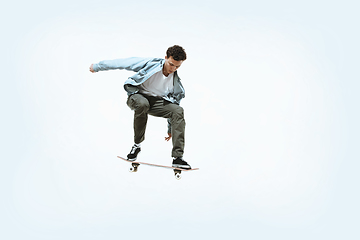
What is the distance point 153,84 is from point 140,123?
35 centimetres

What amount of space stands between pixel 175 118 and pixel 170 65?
1.45ft

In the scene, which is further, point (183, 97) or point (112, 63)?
point (183, 97)

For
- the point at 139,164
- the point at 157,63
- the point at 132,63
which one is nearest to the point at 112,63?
the point at 132,63

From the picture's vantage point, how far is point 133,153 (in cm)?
359

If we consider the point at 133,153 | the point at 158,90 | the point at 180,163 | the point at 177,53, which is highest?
the point at 177,53

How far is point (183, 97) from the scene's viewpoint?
354cm

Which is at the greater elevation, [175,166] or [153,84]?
[153,84]

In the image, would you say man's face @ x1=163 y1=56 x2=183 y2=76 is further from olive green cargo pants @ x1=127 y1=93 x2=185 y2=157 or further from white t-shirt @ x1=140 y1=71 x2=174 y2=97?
olive green cargo pants @ x1=127 y1=93 x2=185 y2=157

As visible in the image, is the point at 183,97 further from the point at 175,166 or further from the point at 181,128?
the point at 175,166

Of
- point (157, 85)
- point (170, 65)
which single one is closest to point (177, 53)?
point (170, 65)

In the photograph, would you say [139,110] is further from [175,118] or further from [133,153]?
[133,153]

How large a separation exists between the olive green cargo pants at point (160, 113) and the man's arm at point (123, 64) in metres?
0.23

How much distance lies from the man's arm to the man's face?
0.51 feet

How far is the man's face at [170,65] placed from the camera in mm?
3252
